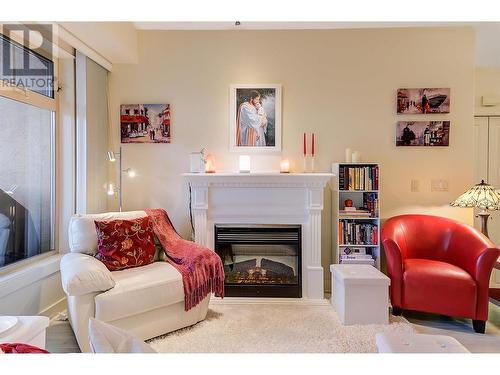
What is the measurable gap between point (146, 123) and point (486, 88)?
4.12 m

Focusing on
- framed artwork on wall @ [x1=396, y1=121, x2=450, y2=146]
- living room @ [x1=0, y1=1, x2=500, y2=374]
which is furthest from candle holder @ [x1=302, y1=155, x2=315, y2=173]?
framed artwork on wall @ [x1=396, y1=121, x2=450, y2=146]

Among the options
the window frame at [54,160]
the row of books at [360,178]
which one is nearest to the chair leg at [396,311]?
the row of books at [360,178]

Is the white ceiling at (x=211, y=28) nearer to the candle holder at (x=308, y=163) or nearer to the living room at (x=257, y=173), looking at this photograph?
the living room at (x=257, y=173)

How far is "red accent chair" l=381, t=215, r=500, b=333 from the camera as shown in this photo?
250cm

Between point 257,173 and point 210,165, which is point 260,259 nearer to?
point 257,173

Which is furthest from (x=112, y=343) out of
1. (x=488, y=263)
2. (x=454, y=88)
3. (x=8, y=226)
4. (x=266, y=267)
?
(x=454, y=88)

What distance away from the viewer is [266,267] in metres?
3.28

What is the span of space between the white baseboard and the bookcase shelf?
0.45 meters

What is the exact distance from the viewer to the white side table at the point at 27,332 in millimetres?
1231

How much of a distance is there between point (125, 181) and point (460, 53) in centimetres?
380

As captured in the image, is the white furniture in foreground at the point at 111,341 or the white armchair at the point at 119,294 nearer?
the white furniture in foreground at the point at 111,341

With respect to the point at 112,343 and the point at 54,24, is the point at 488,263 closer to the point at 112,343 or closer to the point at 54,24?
the point at 112,343

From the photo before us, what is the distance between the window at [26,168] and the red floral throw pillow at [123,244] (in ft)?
2.16

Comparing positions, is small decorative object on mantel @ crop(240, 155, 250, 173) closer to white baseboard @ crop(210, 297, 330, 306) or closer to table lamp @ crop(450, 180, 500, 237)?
white baseboard @ crop(210, 297, 330, 306)
